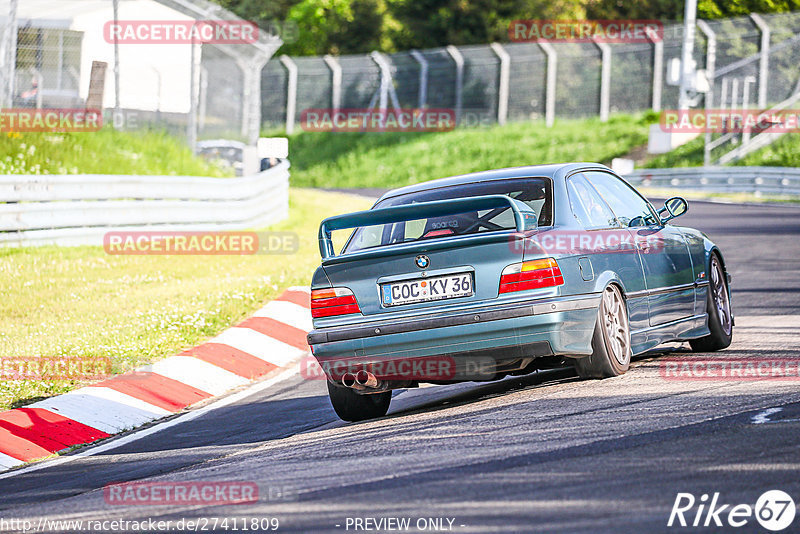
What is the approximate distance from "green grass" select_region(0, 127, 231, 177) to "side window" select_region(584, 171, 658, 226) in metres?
11.0

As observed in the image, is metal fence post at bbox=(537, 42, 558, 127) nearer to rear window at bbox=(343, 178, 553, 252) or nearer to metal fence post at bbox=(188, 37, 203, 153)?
metal fence post at bbox=(188, 37, 203, 153)

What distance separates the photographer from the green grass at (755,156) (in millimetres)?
33125

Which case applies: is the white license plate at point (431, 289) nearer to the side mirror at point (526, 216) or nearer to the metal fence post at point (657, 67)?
the side mirror at point (526, 216)

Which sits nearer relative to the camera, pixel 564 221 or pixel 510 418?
pixel 510 418

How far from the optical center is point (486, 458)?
5492mm

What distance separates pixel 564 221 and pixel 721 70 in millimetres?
31330

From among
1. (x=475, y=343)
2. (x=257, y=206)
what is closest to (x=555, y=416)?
(x=475, y=343)

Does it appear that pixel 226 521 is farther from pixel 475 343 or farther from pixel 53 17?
pixel 53 17

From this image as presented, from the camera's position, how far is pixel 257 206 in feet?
65.5

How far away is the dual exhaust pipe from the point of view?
707 centimetres
